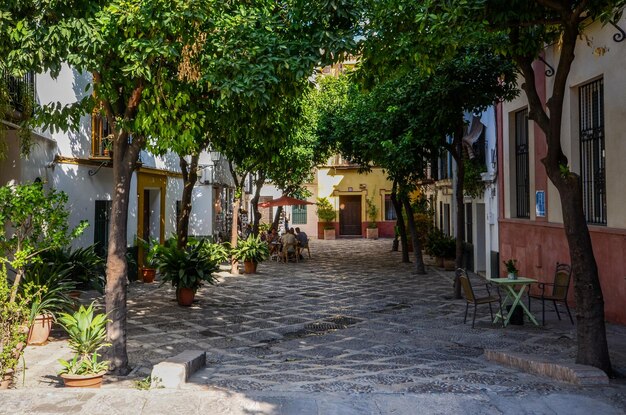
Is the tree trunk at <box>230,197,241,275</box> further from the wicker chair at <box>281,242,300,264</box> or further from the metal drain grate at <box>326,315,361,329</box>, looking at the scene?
the metal drain grate at <box>326,315,361,329</box>

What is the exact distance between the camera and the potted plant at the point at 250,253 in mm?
19484

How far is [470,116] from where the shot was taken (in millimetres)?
19297

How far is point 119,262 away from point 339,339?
3809 millimetres

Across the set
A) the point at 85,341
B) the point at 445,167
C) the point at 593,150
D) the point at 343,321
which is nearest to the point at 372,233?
the point at 445,167

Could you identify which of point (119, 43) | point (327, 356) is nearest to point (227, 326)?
point (327, 356)

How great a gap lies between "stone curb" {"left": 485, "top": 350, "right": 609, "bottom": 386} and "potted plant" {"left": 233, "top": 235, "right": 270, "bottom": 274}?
1255 centimetres

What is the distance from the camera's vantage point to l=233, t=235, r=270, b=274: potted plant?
63.9 feet

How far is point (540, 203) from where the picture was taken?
13383 mm

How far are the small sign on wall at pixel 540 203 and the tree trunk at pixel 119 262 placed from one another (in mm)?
8799

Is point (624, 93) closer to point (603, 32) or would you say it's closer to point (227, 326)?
point (603, 32)

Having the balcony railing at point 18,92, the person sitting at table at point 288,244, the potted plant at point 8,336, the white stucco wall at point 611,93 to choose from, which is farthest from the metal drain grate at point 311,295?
the potted plant at point 8,336

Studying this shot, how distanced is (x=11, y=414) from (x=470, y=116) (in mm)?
16585

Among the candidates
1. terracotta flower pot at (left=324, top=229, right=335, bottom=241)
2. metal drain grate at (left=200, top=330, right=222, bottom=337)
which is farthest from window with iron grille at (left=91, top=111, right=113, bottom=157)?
terracotta flower pot at (left=324, top=229, right=335, bottom=241)

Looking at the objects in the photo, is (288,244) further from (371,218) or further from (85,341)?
(85,341)
